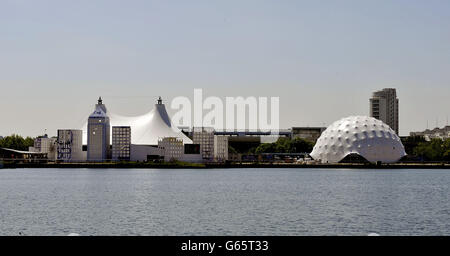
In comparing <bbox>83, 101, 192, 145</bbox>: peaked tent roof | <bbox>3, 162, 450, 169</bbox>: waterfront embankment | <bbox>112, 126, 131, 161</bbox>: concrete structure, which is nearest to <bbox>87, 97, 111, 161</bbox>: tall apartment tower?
<bbox>83, 101, 192, 145</bbox>: peaked tent roof

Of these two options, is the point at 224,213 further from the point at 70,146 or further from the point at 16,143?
the point at 16,143

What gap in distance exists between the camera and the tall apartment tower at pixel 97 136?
449 feet

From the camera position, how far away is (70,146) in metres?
138

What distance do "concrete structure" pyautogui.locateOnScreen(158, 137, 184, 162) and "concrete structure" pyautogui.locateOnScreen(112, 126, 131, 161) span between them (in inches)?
244

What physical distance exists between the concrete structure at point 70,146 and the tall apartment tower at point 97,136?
7.08ft

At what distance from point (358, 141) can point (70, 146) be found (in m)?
53.5

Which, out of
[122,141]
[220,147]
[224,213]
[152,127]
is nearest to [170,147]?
[152,127]

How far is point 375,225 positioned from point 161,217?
390 inches

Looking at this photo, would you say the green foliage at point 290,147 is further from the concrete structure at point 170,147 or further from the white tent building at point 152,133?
the concrete structure at point 170,147

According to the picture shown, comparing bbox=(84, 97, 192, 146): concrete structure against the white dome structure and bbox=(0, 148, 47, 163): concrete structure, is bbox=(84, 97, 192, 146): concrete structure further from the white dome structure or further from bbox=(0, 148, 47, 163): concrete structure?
the white dome structure

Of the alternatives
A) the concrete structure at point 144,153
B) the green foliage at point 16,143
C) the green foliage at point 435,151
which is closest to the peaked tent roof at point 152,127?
the concrete structure at point 144,153

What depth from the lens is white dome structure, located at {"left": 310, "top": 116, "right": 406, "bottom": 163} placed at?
4951 inches

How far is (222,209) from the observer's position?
38.8m

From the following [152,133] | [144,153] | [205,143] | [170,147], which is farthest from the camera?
[205,143]
